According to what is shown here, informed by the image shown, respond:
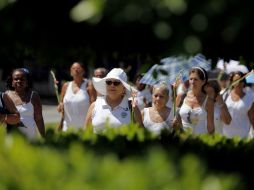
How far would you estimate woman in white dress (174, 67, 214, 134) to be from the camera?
8453 millimetres

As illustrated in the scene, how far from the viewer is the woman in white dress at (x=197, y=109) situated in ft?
27.7

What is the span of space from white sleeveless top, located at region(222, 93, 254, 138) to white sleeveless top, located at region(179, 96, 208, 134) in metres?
1.02

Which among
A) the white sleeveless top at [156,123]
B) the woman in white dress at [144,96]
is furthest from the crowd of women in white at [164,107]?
the woman in white dress at [144,96]

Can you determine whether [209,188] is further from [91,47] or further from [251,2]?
[91,47]

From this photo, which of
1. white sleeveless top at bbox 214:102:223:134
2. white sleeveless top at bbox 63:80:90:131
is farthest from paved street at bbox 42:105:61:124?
white sleeveless top at bbox 214:102:223:134

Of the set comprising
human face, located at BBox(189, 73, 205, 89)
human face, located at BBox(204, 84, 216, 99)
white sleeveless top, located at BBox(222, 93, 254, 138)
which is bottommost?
white sleeveless top, located at BBox(222, 93, 254, 138)

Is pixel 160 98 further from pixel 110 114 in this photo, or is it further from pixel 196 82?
pixel 110 114

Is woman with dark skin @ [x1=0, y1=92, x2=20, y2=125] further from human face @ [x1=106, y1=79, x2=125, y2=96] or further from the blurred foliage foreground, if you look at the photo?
the blurred foliage foreground

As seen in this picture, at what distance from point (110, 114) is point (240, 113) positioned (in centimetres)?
232

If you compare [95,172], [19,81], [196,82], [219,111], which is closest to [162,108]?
[196,82]

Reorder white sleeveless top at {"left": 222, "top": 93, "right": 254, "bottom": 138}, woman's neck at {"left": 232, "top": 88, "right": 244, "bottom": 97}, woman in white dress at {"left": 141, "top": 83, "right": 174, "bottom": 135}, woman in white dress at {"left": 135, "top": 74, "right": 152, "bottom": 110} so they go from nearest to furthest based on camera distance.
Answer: woman in white dress at {"left": 141, "top": 83, "right": 174, "bottom": 135} → white sleeveless top at {"left": 222, "top": 93, "right": 254, "bottom": 138} → woman's neck at {"left": 232, "top": 88, "right": 244, "bottom": 97} → woman in white dress at {"left": 135, "top": 74, "right": 152, "bottom": 110}

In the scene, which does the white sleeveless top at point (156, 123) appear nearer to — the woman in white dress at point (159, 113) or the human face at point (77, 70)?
the woman in white dress at point (159, 113)

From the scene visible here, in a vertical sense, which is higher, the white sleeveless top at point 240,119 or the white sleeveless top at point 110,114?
the white sleeveless top at point 110,114

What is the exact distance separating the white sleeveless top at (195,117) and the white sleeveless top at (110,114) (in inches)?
30.0
